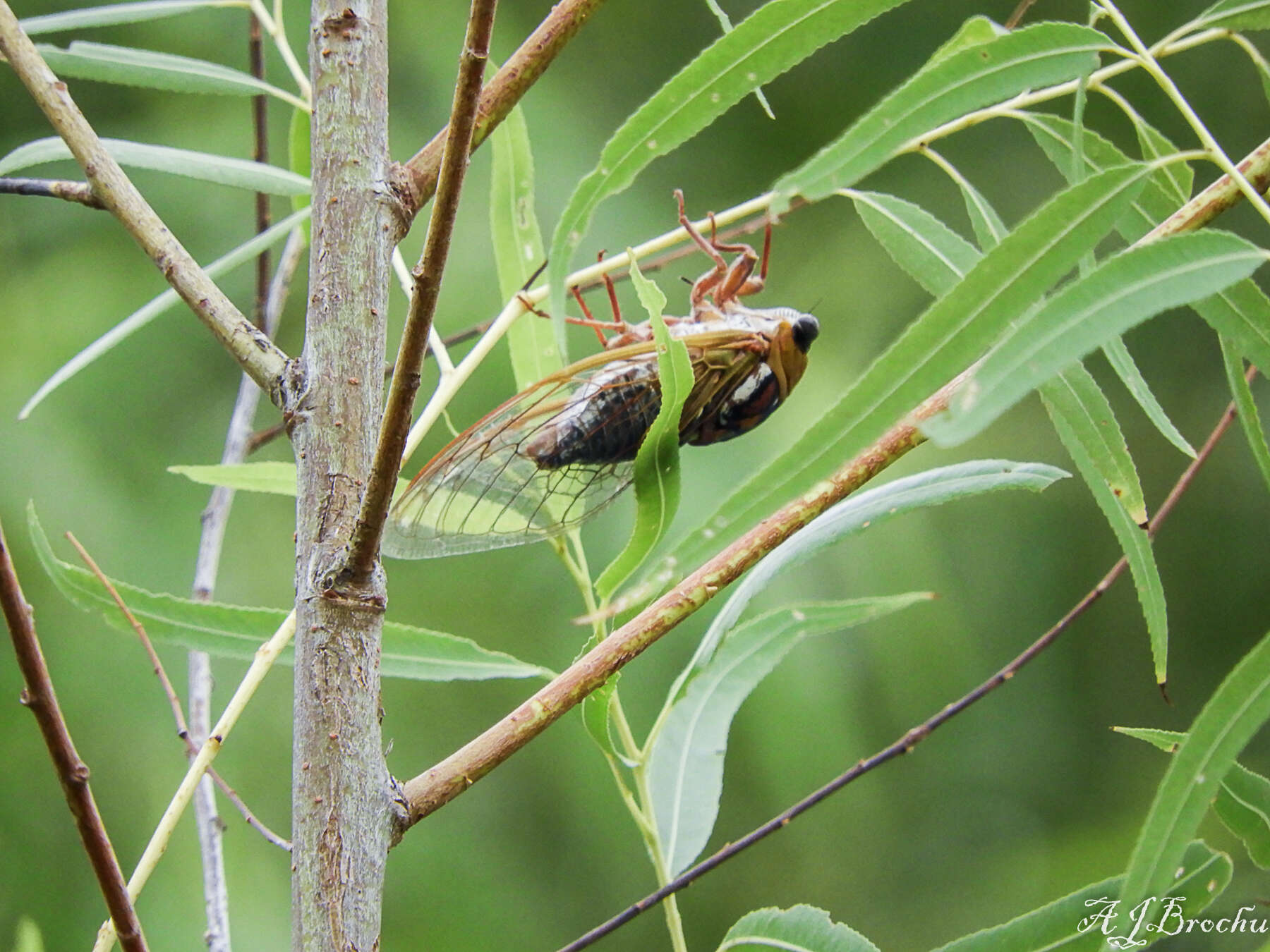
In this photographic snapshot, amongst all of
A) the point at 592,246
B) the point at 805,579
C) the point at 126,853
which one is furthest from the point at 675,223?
the point at 126,853

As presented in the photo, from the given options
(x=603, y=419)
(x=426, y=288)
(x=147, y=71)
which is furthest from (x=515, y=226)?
(x=426, y=288)

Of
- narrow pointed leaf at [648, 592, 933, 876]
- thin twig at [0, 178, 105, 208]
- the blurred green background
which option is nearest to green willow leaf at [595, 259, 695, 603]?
narrow pointed leaf at [648, 592, 933, 876]

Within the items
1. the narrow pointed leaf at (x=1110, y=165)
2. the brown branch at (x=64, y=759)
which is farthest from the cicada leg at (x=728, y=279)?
the brown branch at (x=64, y=759)

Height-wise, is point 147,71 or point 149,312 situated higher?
point 147,71

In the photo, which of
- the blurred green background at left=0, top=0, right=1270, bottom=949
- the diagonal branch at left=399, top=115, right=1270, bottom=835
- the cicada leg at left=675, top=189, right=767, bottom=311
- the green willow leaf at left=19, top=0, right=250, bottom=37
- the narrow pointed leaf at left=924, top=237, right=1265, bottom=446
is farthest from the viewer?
the blurred green background at left=0, top=0, right=1270, bottom=949

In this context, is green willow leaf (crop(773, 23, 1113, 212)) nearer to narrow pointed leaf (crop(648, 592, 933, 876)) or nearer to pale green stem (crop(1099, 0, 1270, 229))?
pale green stem (crop(1099, 0, 1270, 229))

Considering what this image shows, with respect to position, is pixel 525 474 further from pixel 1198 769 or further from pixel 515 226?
pixel 1198 769

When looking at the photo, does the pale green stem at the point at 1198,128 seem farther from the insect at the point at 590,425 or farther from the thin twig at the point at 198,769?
the thin twig at the point at 198,769
